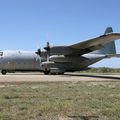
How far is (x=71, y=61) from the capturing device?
3919 centimetres

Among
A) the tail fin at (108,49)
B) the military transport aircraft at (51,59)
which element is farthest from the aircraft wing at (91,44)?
the tail fin at (108,49)

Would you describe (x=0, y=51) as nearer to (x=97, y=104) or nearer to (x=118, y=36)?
(x=118, y=36)

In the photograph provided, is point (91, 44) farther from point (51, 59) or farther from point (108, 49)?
point (108, 49)

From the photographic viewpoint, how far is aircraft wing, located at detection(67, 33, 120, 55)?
32.4m

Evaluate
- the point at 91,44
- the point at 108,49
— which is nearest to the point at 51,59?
the point at 91,44

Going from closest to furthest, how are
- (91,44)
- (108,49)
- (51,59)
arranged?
1. (91,44)
2. (51,59)
3. (108,49)

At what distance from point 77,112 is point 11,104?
2.54 m

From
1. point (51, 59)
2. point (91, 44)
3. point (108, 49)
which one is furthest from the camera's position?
point (108, 49)

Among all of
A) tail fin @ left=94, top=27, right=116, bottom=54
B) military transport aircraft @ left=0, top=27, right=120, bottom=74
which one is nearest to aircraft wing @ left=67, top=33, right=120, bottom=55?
military transport aircraft @ left=0, top=27, right=120, bottom=74

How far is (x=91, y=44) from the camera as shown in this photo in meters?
36.8

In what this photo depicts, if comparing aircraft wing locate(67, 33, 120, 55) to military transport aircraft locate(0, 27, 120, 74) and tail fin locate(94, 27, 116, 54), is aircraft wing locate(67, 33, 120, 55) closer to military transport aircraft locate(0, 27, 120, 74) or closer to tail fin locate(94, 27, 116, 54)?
military transport aircraft locate(0, 27, 120, 74)

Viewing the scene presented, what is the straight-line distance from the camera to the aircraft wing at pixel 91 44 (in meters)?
32.4

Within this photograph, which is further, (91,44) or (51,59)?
(51,59)

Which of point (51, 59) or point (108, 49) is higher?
point (108, 49)
